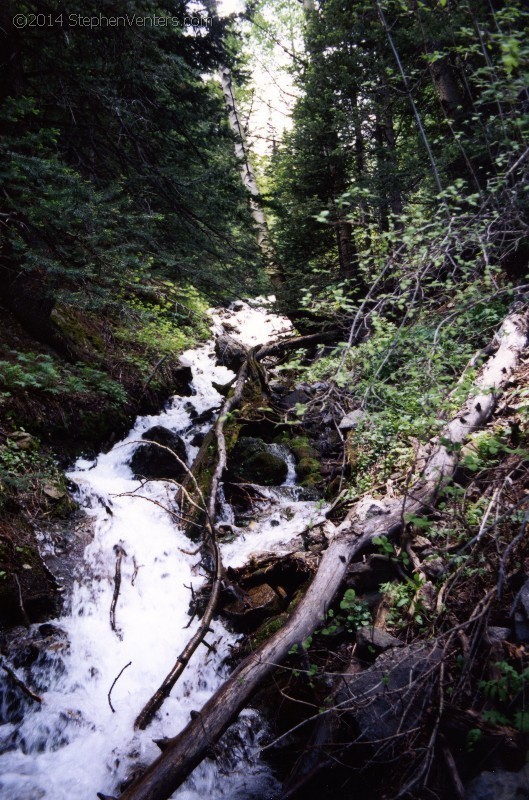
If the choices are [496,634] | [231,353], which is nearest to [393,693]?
[496,634]

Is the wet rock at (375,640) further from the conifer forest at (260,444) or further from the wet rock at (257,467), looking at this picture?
the wet rock at (257,467)

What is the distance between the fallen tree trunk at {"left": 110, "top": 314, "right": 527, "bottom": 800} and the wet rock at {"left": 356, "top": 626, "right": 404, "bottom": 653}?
350 millimetres

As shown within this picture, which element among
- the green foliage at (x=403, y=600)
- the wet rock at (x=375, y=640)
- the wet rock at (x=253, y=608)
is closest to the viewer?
the wet rock at (x=375, y=640)

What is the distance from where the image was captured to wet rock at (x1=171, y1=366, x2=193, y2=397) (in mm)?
11008

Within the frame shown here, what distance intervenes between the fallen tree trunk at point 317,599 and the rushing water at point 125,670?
3.46 ft

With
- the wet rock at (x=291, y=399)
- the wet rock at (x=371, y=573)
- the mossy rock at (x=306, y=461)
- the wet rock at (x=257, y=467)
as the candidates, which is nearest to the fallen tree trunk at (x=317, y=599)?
the wet rock at (x=371, y=573)

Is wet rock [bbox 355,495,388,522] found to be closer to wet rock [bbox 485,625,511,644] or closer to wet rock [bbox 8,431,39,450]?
wet rock [bbox 485,625,511,644]

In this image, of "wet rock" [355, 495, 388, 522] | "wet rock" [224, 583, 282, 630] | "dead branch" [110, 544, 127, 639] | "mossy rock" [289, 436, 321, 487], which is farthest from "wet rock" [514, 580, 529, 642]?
"mossy rock" [289, 436, 321, 487]

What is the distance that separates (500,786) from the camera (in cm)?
216

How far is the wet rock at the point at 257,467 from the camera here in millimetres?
7809

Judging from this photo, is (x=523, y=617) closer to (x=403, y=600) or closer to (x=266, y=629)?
(x=403, y=600)

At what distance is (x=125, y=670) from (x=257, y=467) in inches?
162

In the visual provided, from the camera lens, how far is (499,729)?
225 centimetres

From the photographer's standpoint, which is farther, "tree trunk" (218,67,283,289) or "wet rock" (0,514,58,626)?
"tree trunk" (218,67,283,289)
